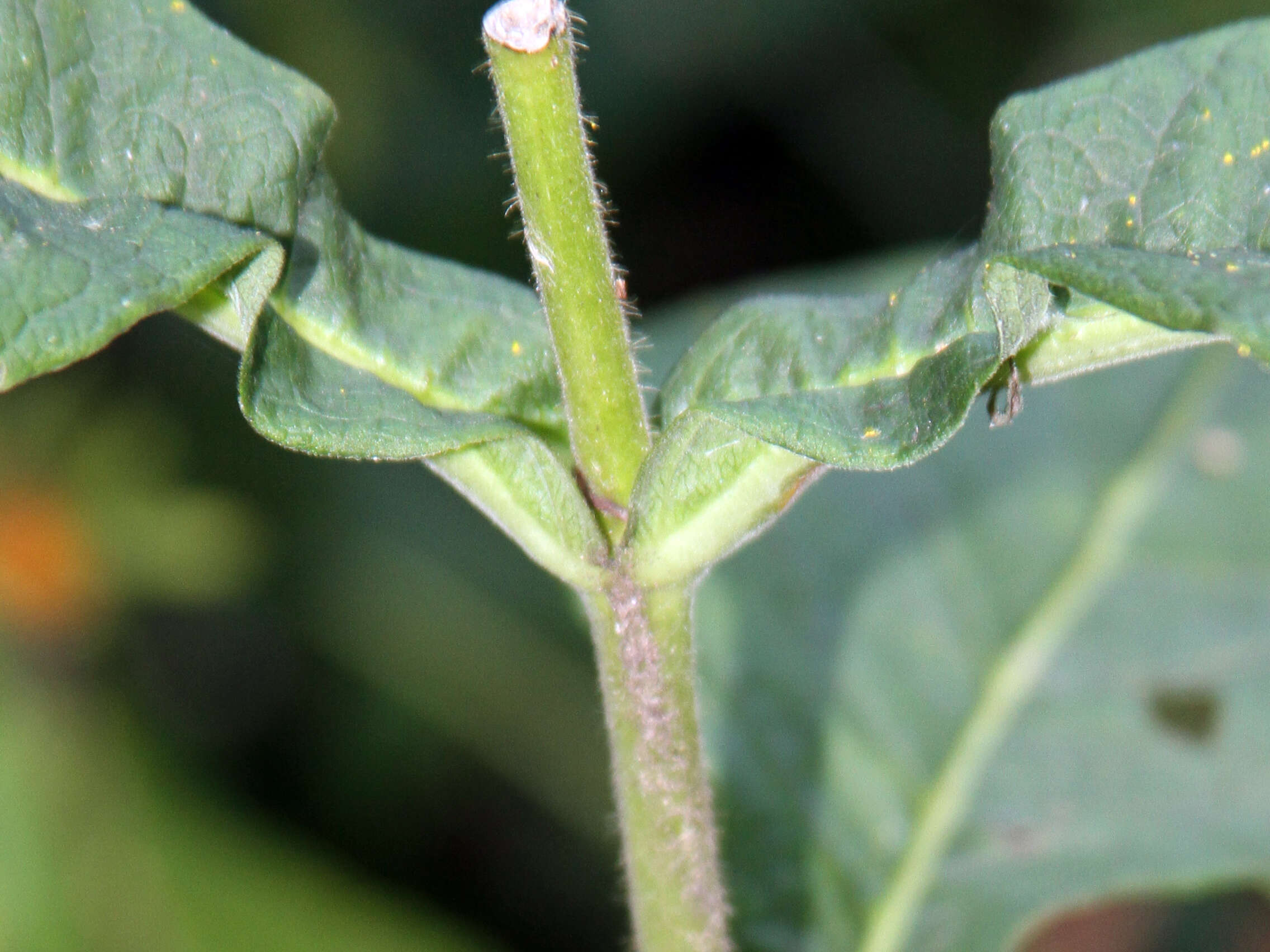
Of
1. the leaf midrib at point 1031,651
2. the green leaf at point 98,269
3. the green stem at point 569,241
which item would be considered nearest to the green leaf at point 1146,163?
the green stem at point 569,241

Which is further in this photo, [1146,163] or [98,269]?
[1146,163]

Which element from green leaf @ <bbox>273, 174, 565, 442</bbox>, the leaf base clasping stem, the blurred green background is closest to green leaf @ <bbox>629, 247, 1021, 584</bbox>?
the leaf base clasping stem

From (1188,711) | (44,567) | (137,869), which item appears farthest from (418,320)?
(44,567)

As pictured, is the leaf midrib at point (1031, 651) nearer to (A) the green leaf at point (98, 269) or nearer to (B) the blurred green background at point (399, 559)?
(B) the blurred green background at point (399, 559)

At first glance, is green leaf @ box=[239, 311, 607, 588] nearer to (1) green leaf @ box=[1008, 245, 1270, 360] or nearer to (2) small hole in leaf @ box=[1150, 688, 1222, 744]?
(1) green leaf @ box=[1008, 245, 1270, 360]

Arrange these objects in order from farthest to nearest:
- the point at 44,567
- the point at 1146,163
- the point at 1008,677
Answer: the point at 44,567, the point at 1008,677, the point at 1146,163

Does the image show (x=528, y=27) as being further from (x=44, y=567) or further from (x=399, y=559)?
(x=399, y=559)

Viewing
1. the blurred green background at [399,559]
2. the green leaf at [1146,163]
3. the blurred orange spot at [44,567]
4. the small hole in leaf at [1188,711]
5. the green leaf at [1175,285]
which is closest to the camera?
the green leaf at [1175,285]
